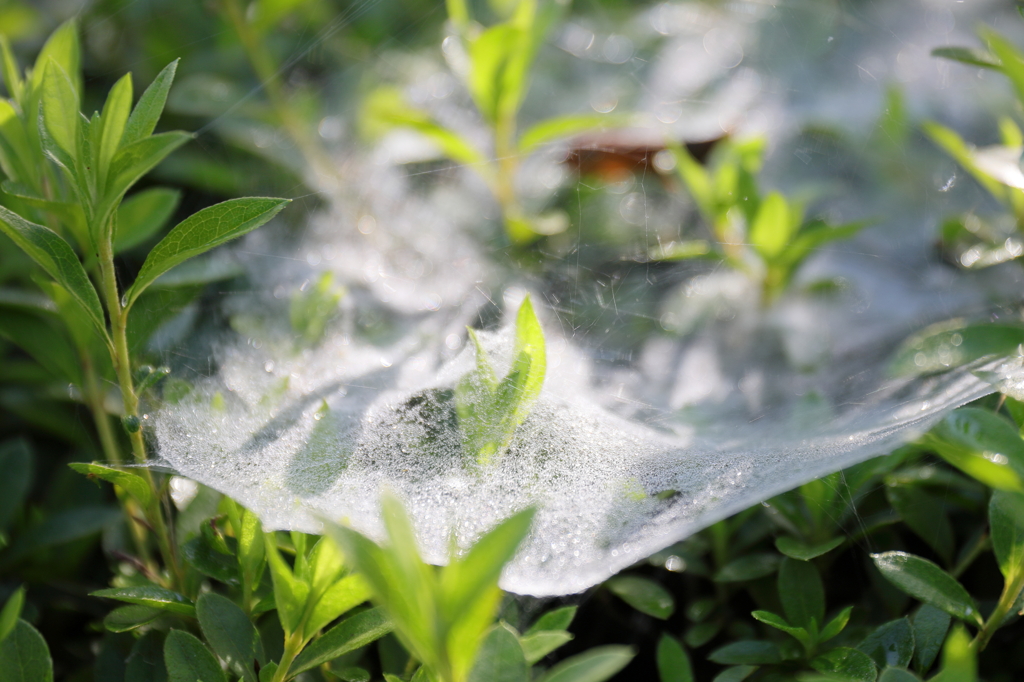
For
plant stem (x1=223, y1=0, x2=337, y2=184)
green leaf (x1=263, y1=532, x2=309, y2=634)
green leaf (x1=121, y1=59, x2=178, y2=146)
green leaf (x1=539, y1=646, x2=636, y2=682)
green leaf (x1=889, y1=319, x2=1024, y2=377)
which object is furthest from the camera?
plant stem (x1=223, y1=0, x2=337, y2=184)

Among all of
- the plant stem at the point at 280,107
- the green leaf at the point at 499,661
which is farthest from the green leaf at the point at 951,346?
the plant stem at the point at 280,107

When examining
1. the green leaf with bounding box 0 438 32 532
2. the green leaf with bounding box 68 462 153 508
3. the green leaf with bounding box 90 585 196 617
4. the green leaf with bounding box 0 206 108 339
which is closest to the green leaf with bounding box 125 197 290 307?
the green leaf with bounding box 0 206 108 339

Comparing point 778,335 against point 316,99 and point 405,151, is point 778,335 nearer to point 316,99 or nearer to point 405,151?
point 405,151

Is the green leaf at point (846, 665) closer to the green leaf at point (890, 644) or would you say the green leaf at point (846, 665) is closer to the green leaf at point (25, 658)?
the green leaf at point (890, 644)

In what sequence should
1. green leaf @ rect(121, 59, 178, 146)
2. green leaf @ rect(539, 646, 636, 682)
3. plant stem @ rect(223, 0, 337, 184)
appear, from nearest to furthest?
green leaf @ rect(539, 646, 636, 682) < green leaf @ rect(121, 59, 178, 146) < plant stem @ rect(223, 0, 337, 184)

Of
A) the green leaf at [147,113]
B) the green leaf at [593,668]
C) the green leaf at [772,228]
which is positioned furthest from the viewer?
the green leaf at [772,228]

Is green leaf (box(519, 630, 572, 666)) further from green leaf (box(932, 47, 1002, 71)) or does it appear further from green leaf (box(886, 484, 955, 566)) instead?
green leaf (box(932, 47, 1002, 71))
